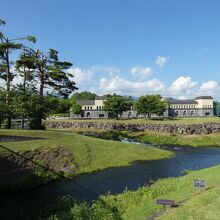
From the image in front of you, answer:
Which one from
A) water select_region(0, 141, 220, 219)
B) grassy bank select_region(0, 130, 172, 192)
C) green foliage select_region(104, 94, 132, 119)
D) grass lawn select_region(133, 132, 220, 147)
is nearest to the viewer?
water select_region(0, 141, 220, 219)

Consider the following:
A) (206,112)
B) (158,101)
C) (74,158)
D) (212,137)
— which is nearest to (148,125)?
(212,137)

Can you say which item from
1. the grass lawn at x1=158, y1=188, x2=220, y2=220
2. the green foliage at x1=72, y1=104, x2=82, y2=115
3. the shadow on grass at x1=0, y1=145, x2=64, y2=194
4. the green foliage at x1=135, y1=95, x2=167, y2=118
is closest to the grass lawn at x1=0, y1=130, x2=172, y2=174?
the shadow on grass at x1=0, y1=145, x2=64, y2=194

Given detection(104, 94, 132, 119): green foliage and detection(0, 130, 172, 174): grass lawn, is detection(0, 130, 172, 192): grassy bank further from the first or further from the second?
detection(104, 94, 132, 119): green foliage

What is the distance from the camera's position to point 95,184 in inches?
1026

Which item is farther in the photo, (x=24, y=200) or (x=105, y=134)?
(x=105, y=134)

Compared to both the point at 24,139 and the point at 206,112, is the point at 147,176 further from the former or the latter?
the point at 206,112

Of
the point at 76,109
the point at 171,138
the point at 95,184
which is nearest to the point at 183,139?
the point at 171,138

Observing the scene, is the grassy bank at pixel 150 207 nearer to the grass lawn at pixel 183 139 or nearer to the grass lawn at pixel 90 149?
the grass lawn at pixel 90 149

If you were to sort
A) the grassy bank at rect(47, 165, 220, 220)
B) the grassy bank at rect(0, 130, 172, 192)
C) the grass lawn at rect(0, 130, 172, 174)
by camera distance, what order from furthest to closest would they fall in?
the grass lawn at rect(0, 130, 172, 174) < the grassy bank at rect(0, 130, 172, 192) < the grassy bank at rect(47, 165, 220, 220)

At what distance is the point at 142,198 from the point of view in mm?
19188

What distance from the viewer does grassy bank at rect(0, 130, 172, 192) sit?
30094mm

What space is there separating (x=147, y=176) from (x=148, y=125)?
45023 mm

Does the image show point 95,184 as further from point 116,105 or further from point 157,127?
point 116,105

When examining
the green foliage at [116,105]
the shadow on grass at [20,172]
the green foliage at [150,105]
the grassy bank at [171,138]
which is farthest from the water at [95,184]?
the green foliage at [116,105]
